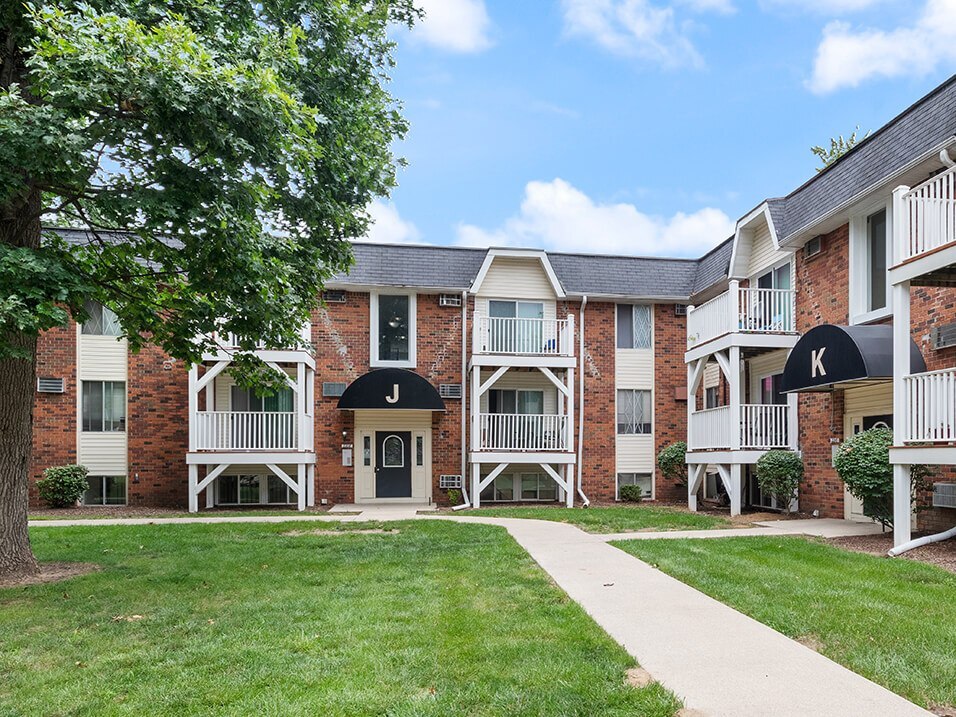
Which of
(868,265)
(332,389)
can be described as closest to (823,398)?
(868,265)

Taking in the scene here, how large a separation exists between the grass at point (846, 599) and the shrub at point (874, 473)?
1143mm

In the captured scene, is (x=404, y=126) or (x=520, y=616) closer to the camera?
(x=520, y=616)

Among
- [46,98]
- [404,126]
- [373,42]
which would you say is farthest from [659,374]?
[46,98]

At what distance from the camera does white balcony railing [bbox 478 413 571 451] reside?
17.4m

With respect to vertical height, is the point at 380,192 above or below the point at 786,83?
below

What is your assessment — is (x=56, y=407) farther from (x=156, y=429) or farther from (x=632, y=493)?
(x=632, y=493)

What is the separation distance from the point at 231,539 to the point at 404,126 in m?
7.10

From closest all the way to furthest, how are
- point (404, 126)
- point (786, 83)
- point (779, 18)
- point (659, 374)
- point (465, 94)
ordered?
point (404, 126) < point (779, 18) < point (465, 94) < point (659, 374) < point (786, 83)

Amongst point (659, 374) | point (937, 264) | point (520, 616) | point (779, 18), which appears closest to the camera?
point (520, 616)

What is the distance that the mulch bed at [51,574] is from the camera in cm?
766

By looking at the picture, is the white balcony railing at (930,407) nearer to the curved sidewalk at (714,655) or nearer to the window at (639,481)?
the curved sidewalk at (714,655)

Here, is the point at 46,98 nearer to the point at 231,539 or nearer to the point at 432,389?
the point at 231,539

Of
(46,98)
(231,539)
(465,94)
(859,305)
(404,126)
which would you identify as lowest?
(231,539)

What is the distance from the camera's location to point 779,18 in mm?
15391
